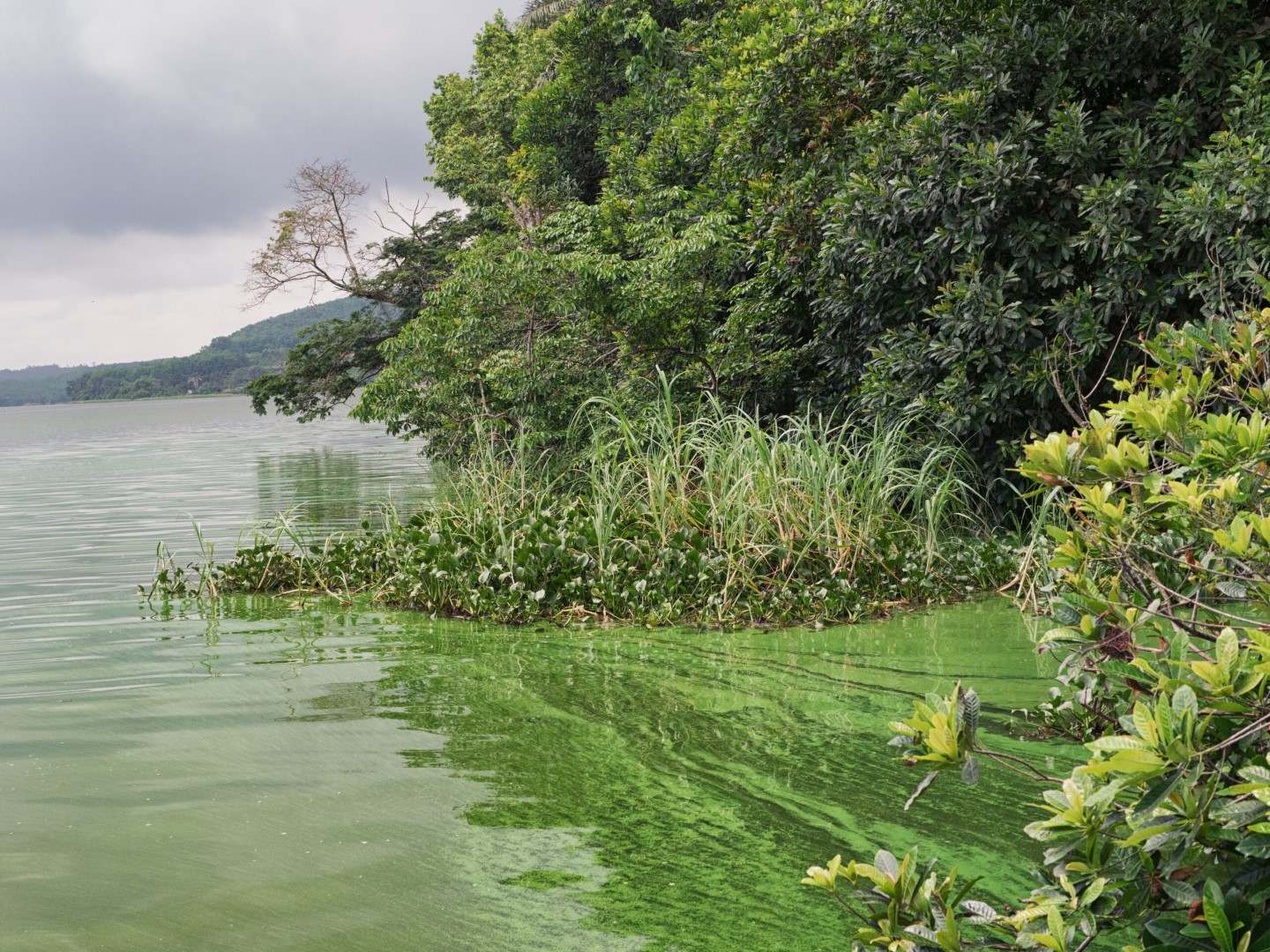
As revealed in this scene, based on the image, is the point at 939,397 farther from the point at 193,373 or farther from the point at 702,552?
the point at 193,373

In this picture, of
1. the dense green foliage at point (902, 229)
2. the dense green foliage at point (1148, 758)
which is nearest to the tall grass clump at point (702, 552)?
the dense green foliage at point (902, 229)

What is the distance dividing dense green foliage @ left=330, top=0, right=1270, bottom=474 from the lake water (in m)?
1.92

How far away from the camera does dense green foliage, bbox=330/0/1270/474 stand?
621 cm

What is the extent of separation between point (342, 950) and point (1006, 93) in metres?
6.65

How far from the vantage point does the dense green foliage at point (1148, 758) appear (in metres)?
1.37

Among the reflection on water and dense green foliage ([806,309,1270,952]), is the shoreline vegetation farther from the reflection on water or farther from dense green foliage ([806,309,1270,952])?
the reflection on water

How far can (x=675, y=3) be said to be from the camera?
13.9 m

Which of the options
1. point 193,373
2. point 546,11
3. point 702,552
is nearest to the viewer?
point 702,552

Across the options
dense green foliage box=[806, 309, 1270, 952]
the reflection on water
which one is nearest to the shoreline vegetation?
dense green foliage box=[806, 309, 1270, 952]

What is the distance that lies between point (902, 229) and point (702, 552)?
3.26 metres

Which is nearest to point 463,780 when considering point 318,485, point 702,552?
point 702,552

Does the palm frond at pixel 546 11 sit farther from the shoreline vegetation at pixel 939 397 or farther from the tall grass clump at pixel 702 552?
the tall grass clump at pixel 702 552

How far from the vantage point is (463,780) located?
3070 mm

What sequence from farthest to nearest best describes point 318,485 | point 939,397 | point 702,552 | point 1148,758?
point 318,485, point 939,397, point 702,552, point 1148,758
